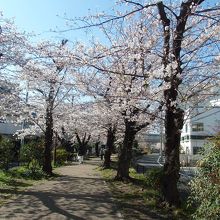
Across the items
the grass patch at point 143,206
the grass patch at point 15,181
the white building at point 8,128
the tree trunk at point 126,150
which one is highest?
the white building at point 8,128

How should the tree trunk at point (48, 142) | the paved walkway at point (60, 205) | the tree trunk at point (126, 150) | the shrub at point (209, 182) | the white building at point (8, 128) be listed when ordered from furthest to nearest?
the white building at point (8, 128) < the tree trunk at point (48, 142) < the tree trunk at point (126, 150) < the paved walkway at point (60, 205) < the shrub at point (209, 182)

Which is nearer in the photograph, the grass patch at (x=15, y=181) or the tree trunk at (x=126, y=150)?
the grass patch at (x=15, y=181)

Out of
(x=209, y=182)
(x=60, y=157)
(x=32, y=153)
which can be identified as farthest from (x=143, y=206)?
(x=60, y=157)

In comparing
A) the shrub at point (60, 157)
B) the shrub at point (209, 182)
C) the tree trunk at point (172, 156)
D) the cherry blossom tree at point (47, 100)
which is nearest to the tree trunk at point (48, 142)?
the cherry blossom tree at point (47, 100)

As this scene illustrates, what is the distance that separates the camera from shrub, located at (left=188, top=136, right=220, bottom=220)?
23.7ft

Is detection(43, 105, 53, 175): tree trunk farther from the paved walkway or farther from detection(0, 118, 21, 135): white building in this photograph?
detection(0, 118, 21, 135): white building

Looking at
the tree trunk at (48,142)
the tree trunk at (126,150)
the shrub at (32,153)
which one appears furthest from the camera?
the shrub at (32,153)

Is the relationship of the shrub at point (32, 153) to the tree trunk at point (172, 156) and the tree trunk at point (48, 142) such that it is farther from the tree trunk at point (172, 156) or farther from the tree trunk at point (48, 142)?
the tree trunk at point (172, 156)

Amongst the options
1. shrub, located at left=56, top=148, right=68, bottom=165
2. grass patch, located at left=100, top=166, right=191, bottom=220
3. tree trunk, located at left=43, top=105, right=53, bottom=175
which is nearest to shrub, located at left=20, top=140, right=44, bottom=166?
tree trunk, located at left=43, top=105, right=53, bottom=175

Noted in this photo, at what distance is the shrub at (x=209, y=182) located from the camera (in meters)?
7.23

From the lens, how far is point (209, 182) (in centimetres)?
760

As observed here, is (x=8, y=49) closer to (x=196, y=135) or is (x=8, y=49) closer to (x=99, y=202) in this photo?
(x=99, y=202)

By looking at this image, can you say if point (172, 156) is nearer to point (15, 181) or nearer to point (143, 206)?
point (143, 206)

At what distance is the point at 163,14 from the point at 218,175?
6.88m
